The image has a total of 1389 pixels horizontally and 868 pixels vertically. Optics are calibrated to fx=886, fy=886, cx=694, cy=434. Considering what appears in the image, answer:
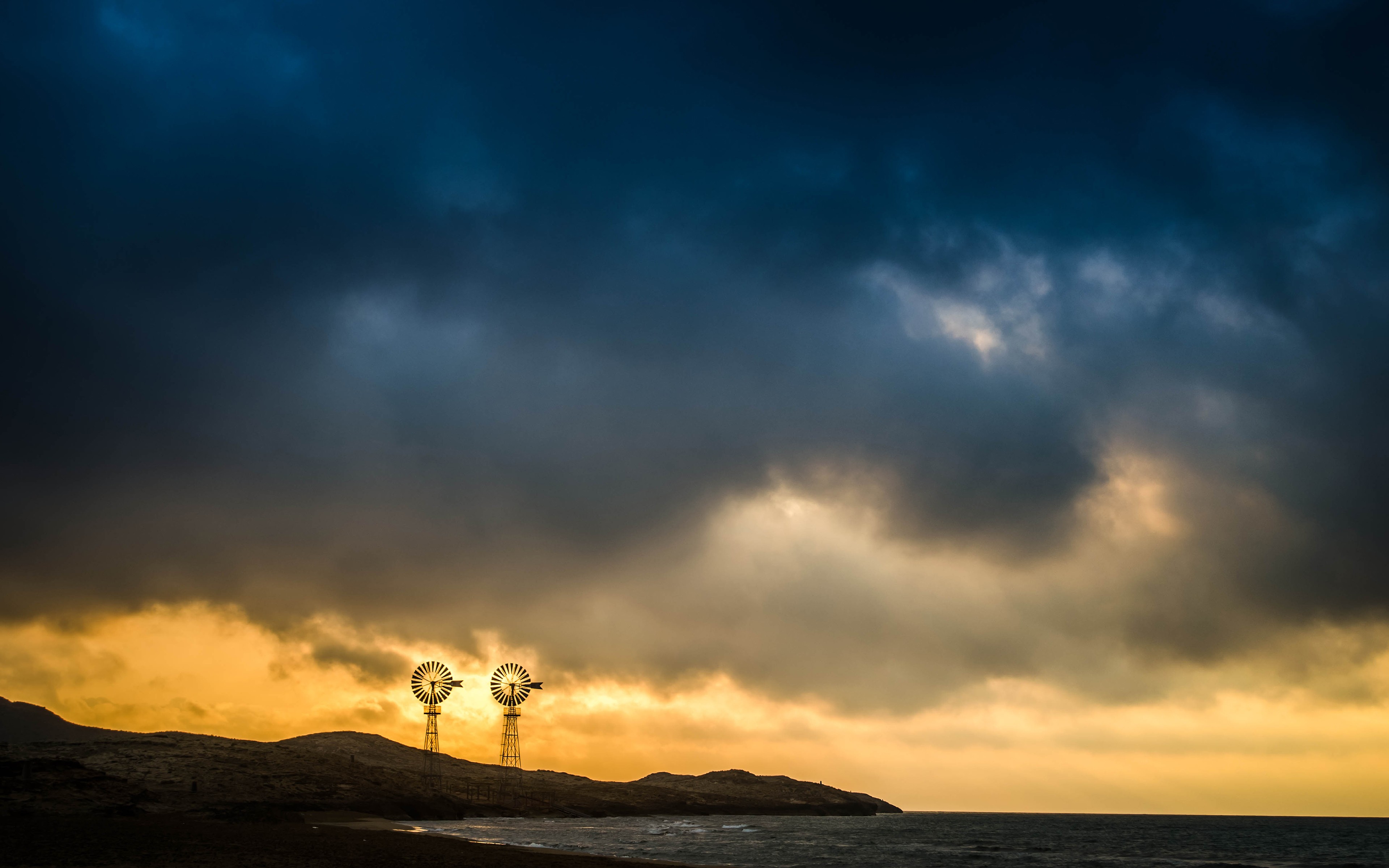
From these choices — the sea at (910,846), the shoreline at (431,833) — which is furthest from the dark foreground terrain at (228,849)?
the sea at (910,846)

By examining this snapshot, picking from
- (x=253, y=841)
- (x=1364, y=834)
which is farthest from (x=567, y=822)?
(x=1364, y=834)

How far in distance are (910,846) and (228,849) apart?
9153 cm

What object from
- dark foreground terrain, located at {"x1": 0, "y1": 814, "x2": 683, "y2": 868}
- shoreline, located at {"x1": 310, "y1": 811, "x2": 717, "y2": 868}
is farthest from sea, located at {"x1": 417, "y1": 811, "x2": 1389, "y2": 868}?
dark foreground terrain, located at {"x1": 0, "y1": 814, "x2": 683, "y2": 868}

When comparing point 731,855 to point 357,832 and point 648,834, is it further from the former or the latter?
point 648,834

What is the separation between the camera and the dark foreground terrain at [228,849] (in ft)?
149

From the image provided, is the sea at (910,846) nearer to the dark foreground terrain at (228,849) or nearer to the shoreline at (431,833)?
the shoreline at (431,833)

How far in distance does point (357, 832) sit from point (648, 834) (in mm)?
56221

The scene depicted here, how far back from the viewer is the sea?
87.8m

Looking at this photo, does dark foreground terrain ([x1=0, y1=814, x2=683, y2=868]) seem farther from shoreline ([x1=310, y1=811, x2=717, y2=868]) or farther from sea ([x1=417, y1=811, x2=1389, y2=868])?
sea ([x1=417, y1=811, x2=1389, y2=868])

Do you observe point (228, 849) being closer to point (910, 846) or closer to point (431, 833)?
point (431, 833)

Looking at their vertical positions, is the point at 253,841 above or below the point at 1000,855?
above

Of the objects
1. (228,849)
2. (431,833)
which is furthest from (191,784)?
(228,849)

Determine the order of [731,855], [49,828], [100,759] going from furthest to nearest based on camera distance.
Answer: [100,759], [731,855], [49,828]

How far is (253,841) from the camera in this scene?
212ft
